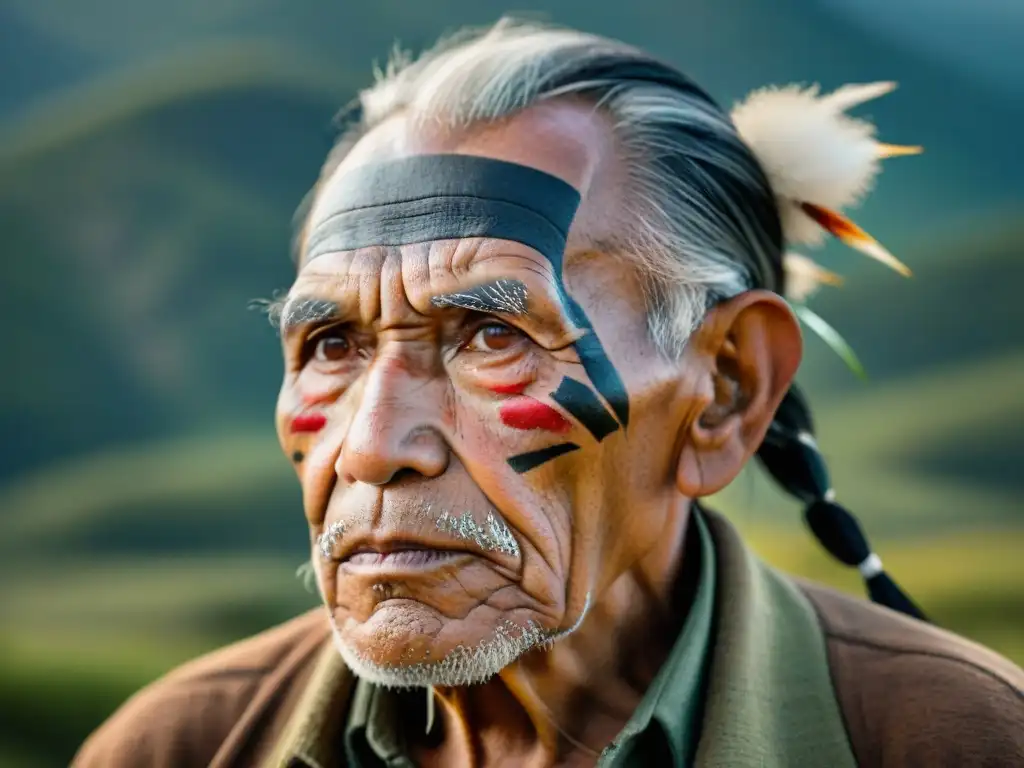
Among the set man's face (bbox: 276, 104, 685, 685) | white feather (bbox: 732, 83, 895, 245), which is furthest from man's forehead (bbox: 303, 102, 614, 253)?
white feather (bbox: 732, 83, 895, 245)

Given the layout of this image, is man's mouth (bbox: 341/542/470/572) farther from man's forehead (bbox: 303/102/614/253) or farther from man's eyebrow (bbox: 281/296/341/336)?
man's forehead (bbox: 303/102/614/253)

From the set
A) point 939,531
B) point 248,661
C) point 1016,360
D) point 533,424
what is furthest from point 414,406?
point 1016,360

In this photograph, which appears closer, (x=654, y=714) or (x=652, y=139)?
(x=654, y=714)

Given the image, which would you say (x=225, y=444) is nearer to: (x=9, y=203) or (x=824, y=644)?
(x=9, y=203)

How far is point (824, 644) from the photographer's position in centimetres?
170

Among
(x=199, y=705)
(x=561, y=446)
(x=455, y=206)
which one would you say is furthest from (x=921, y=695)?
(x=199, y=705)

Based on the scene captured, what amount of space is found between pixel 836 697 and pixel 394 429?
79 cm

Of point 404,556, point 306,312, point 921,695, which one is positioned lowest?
point 921,695

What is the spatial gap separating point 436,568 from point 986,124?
2963mm

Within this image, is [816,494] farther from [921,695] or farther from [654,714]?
[654,714]

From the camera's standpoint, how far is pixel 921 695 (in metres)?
1.58

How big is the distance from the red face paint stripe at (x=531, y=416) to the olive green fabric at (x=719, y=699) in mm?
417

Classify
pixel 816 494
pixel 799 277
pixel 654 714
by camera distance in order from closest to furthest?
pixel 654 714
pixel 816 494
pixel 799 277

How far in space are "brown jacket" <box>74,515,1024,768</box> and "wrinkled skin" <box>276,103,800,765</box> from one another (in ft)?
0.71
